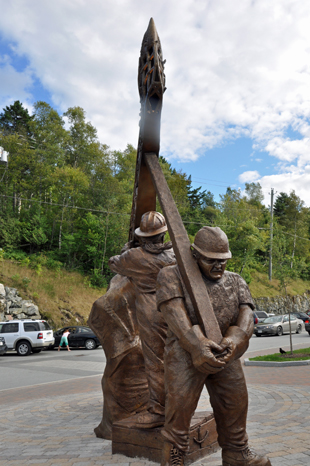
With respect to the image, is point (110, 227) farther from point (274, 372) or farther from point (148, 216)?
point (148, 216)

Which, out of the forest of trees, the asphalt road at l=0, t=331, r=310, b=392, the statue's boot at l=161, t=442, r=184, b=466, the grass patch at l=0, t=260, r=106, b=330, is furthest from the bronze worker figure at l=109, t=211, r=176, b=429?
the forest of trees

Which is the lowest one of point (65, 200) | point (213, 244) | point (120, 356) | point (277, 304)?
point (277, 304)

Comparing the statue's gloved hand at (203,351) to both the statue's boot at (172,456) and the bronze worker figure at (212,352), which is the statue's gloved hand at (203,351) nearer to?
the bronze worker figure at (212,352)

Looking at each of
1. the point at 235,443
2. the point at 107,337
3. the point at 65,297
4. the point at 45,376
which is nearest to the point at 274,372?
the point at 45,376

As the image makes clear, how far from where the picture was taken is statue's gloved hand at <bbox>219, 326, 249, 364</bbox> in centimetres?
288

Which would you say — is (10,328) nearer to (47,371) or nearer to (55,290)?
(47,371)

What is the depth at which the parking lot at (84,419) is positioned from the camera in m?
4.02

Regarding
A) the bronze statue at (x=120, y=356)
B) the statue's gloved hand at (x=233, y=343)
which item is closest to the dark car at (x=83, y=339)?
the bronze statue at (x=120, y=356)

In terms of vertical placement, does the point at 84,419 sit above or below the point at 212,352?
below

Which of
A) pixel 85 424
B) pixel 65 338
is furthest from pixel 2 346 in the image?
pixel 85 424

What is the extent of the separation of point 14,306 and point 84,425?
747 inches

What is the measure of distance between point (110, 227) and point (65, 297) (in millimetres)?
7368

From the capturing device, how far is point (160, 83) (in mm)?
4262

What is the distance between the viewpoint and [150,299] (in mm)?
4297
